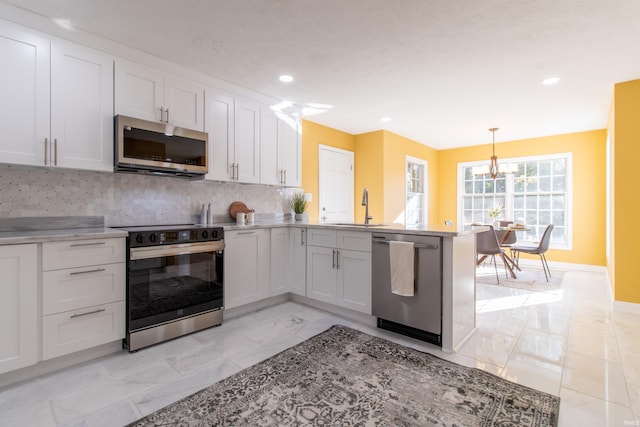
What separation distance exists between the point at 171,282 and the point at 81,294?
1.98 feet

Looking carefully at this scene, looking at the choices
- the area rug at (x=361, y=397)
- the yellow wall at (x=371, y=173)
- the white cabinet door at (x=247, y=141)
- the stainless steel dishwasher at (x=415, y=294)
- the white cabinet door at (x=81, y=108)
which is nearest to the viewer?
the area rug at (x=361, y=397)

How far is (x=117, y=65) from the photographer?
2.56 metres

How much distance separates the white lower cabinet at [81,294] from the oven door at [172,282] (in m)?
0.09

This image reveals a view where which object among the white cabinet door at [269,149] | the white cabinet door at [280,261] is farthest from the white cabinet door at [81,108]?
the white cabinet door at [280,261]

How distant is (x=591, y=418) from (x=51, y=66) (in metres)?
4.14

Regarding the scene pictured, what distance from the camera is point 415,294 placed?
2.55 meters

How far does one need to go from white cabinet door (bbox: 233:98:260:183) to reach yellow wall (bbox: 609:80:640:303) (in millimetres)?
4103

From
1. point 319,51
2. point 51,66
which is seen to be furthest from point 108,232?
point 319,51

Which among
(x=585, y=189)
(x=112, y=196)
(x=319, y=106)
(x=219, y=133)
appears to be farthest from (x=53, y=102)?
(x=585, y=189)

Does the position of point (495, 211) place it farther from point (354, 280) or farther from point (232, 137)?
point (232, 137)

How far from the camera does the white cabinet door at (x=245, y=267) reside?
3045 millimetres

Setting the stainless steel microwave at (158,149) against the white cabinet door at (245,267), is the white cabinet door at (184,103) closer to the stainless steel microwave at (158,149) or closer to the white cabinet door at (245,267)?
the stainless steel microwave at (158,149)

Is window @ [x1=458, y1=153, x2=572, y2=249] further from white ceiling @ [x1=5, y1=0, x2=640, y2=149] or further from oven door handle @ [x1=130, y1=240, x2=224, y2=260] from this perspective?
oven door handle @ [x1=130, y1=240, x2=224, y2=260]

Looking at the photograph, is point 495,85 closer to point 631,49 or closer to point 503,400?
point 631,49
